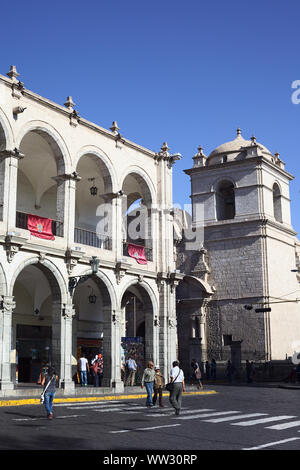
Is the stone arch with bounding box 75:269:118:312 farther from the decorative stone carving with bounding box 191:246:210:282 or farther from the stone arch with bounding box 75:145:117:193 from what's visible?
the decorative stone carving with bounding box 191:246:210:282

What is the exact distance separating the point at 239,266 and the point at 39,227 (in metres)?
22.0

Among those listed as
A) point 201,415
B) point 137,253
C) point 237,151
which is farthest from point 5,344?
point 237,151

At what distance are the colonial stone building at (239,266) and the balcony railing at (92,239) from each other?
1482 cm

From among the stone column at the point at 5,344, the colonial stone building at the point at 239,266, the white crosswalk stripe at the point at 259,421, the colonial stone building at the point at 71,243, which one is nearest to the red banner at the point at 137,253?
the colonial stone building at the point at 71,243

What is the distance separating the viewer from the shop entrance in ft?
86.2

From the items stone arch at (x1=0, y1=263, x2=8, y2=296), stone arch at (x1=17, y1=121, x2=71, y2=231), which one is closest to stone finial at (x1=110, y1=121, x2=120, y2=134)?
stone arch at (x1=17, y1=121, x2=71, y2=231)

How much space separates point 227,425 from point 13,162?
1260 centimetres

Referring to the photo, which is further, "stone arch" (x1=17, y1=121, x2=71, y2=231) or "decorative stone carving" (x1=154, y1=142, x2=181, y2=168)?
"decorative stone carving" (x1=154, y1=142, x2=181, y2=168)

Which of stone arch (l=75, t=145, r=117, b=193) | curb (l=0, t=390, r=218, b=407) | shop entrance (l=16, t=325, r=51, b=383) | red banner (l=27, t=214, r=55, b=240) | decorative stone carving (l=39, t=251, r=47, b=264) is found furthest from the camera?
shop entrance (l=16, t=325, r=51, b=383)

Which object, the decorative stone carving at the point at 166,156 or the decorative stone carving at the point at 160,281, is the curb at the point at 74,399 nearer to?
the decorative stone carving at the point at 160,281

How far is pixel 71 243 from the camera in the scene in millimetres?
23078

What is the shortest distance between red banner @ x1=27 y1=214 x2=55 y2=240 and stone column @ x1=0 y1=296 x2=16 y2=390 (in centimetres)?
280
